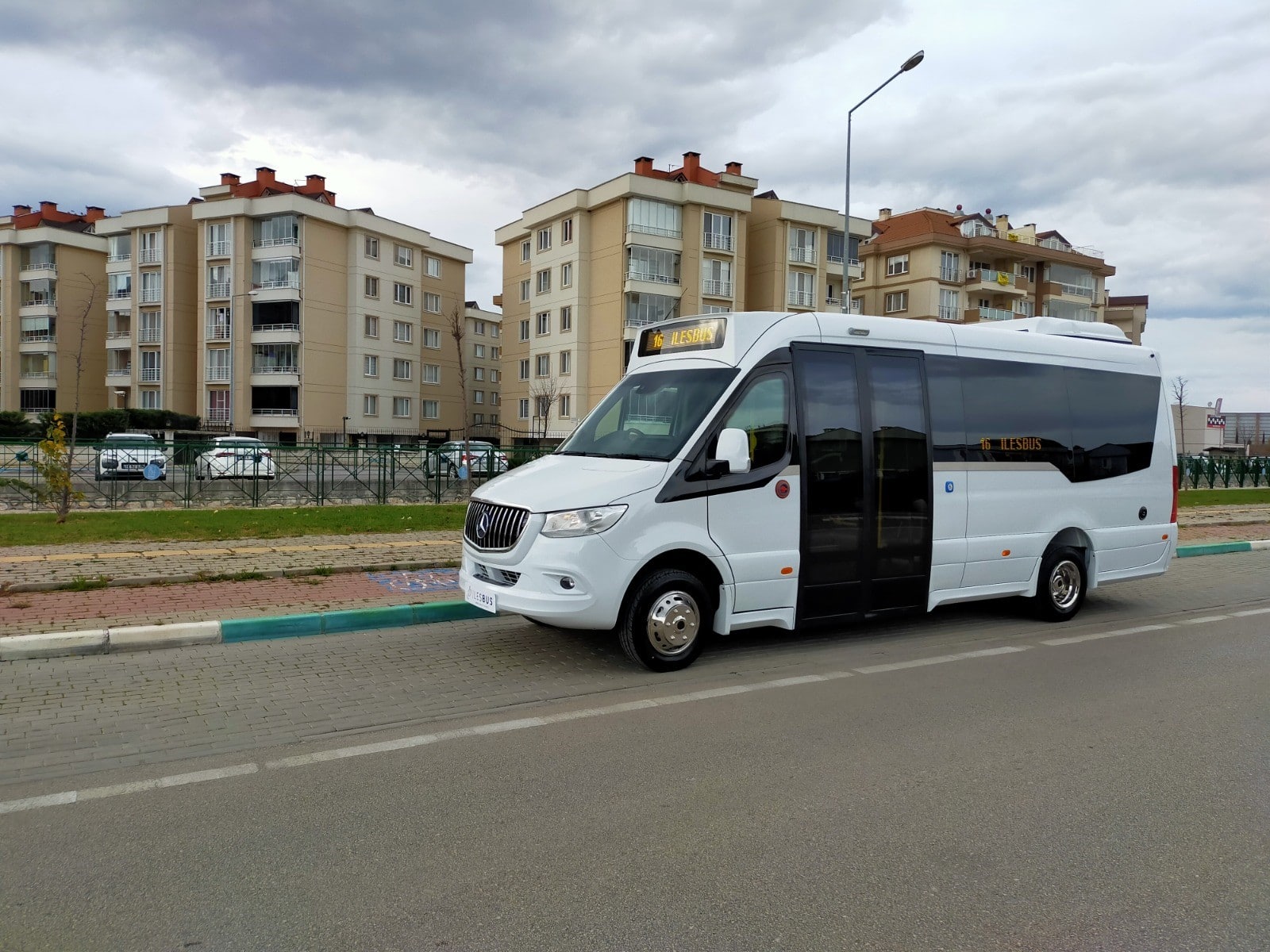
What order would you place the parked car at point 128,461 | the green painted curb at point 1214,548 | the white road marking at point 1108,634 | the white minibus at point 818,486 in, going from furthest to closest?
the parked car at point 128,461 → the green painted curb at point 1214,548 → the white road marking at point 1108,634 → the white minibus at point 818,486

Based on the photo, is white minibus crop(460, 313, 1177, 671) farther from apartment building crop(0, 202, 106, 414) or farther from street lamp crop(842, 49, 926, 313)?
apartment building crop(0, 202, 106, 414)

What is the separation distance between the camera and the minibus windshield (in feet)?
22.4

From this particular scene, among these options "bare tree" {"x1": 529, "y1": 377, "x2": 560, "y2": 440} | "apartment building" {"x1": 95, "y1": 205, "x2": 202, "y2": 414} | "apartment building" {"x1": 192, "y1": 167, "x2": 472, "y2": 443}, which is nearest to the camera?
"bare tree" {"x1": 529, "y1": 377, "x2": 560, "y2": 440}

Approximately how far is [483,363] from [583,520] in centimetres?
7751

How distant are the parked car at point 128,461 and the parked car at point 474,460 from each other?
6009mm

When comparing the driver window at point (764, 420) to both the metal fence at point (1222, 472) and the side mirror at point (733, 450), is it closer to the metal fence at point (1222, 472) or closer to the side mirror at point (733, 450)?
the side mirror at point (733, 450)

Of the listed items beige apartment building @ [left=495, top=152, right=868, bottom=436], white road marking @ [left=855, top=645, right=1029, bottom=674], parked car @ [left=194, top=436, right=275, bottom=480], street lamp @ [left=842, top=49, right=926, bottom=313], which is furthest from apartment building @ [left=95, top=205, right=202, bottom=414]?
white road marking @ [left=855, top=645, right=1029, bottom=674]

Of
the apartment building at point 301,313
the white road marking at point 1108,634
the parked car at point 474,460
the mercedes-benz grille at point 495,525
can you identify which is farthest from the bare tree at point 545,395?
the mercedes-benz grille at point 495,525

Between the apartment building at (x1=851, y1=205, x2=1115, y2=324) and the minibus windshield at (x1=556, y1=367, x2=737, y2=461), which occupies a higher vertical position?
the apartment building at (x1=851, y1=205, x2=1115, y2=324)

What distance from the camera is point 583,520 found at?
632cm

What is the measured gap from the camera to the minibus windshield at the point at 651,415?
22.4 ft

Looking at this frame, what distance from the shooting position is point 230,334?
5456 centimetres

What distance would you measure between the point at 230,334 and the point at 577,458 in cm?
5370

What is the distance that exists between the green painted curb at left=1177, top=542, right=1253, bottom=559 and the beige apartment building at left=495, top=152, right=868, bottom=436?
34.7 m
